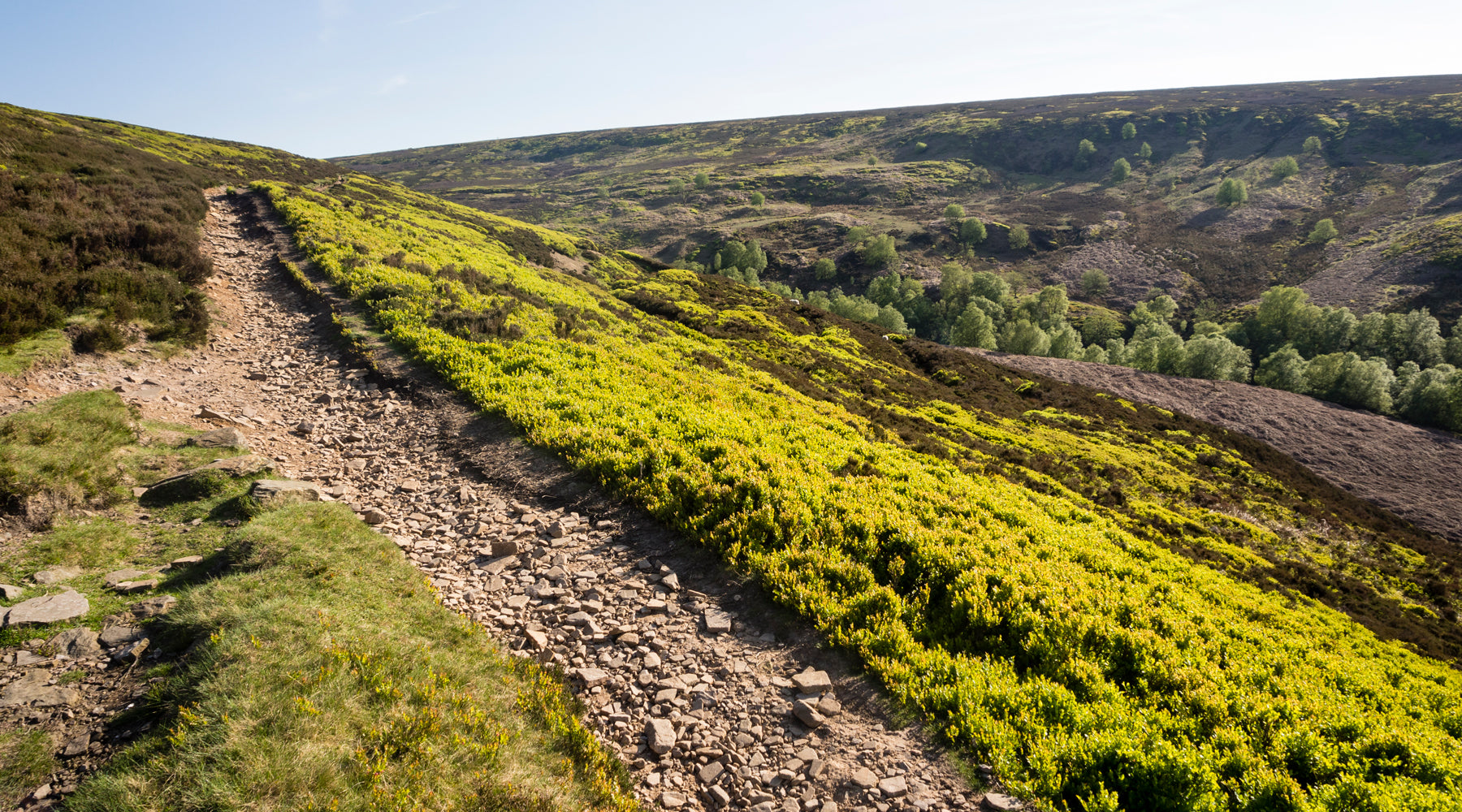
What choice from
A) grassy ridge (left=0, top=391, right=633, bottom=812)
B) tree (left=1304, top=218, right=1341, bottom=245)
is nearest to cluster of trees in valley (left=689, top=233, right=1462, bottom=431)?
tree (left=1304, top=218, right=1341, bottom=245)

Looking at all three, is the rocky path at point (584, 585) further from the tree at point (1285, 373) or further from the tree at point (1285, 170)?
the tree at point (1285, 170)

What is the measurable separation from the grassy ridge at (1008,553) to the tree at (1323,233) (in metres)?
101

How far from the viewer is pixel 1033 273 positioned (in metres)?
96.3

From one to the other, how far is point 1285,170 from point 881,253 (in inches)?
3954

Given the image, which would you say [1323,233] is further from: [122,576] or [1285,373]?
[122,576]

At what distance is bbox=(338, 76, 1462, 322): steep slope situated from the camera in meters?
87.1

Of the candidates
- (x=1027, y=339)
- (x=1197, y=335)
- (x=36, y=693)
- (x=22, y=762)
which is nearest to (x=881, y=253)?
(x=1027, y=339)

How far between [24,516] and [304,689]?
669cm

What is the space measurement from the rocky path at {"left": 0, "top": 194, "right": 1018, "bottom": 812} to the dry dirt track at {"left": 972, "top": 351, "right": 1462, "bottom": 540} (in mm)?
37733

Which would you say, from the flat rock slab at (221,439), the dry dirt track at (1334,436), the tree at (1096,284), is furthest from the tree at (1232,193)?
the flat rock slab at (221,439)

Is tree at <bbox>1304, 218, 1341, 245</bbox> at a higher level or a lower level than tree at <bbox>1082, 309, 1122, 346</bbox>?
higher

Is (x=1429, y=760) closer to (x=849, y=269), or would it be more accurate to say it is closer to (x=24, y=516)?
(x=24, y=516)

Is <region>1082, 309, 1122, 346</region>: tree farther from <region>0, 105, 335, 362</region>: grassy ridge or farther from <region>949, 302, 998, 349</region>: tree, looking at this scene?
<region>0, 105, 335, 362</region>: grassy ridge

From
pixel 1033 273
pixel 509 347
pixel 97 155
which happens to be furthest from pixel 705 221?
pixel 509 347
